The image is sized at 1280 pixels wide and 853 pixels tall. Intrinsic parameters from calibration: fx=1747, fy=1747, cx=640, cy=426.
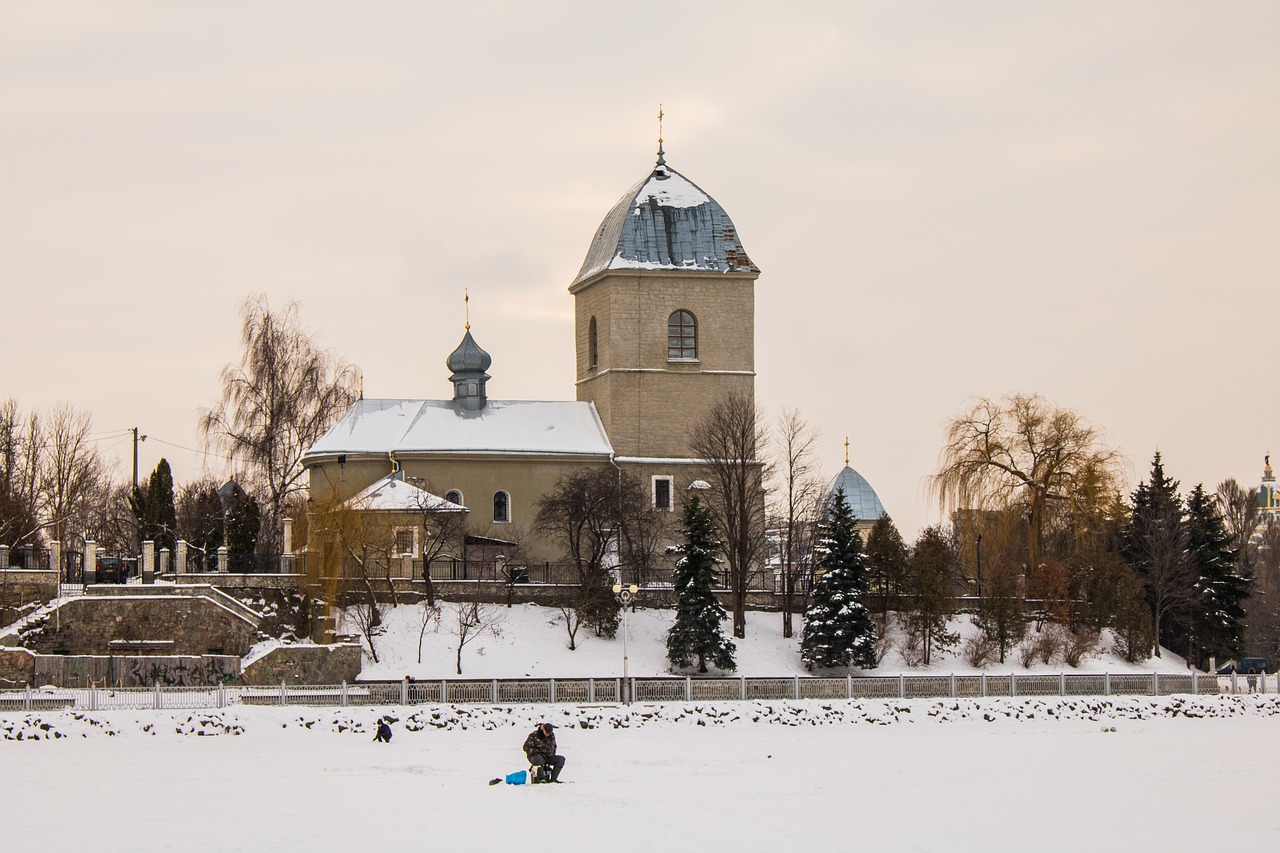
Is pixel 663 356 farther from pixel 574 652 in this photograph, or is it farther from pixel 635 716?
pixel 635 716

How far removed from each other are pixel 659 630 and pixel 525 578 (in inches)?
192

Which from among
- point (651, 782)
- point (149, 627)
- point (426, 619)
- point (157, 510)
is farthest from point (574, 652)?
point (651, 782)

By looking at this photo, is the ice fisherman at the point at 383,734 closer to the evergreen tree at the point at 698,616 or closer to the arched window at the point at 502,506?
the evergreen tree at the point at 698,616

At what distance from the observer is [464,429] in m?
57.7

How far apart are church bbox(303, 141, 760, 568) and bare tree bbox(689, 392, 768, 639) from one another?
6.44ft

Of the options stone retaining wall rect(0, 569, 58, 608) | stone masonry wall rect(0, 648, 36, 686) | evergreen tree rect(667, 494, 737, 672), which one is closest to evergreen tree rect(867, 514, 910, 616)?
evergreen tree rect(667, 494, 737, 672)

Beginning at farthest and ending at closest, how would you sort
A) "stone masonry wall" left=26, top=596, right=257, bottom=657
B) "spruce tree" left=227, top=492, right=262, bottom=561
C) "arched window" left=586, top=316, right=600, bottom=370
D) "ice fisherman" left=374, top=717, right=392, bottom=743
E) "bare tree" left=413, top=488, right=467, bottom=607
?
"arched window" left=586, top=316, right=600, bottom=370 → "spruce tree" left=227, top=492, right=262, bottom=561 → "bare tree" left=413, top=488, right=467, bottom=607 → "stone masonry wall" left=26, top=596, right=257, bottom=657 → "ice fisherman" left=374, top=717, right=392, bottom=743

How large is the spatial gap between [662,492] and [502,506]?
547 centimetres

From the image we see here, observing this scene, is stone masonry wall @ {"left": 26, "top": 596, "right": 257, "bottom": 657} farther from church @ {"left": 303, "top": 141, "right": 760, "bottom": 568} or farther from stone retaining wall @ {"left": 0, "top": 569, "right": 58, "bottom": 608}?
church @ {"left": 303, "top": 141, "right": 760, "bottom": 568}

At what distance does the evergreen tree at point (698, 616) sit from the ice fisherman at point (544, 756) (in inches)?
837

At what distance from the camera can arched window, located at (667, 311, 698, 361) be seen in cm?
5966

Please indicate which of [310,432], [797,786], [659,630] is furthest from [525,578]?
[797,786]

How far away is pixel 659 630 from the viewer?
51.1 metres

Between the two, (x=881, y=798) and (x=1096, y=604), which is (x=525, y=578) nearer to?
(x=1096, y=604)
